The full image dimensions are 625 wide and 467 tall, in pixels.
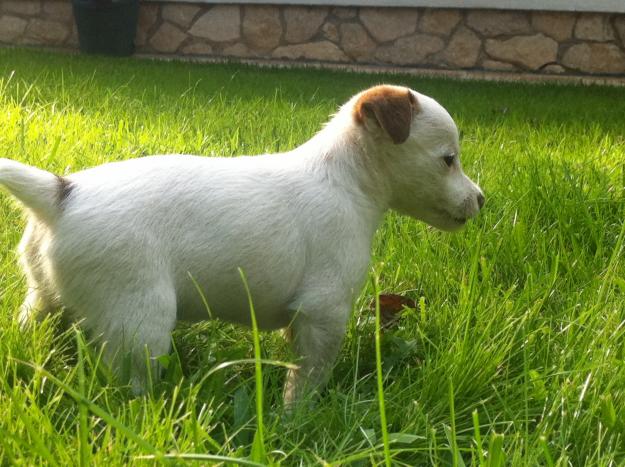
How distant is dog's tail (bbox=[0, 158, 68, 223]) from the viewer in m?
1.72

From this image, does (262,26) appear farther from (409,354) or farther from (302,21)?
(409,354)

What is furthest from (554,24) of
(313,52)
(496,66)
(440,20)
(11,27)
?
(11,27)

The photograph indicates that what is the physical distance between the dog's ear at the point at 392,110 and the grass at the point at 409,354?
42 cm

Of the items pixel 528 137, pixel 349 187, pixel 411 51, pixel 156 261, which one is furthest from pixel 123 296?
pixel 411 51

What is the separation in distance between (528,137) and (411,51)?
15.9 ft

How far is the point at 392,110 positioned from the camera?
6.82 ft

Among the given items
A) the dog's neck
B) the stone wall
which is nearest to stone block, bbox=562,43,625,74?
the stone wall

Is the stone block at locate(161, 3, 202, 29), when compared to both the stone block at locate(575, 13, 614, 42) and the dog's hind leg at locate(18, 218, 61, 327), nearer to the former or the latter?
the stone block at locate(575, 13, 614, 42)

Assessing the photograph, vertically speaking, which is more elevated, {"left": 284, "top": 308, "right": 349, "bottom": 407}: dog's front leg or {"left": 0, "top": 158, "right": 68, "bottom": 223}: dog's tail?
{"left": 0, "top": 158, "right": 68, "bottom": 223}: dog's tail

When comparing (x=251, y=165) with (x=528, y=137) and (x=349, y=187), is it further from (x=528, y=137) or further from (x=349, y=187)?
(x=528, y=137)

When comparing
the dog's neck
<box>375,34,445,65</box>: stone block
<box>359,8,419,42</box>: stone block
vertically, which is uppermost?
the dog's neck

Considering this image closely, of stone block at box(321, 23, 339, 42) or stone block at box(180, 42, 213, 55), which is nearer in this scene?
stone block at box(321, 23, 339, 42)

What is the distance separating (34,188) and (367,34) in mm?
8430

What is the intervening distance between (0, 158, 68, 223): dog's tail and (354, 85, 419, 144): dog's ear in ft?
2.68
